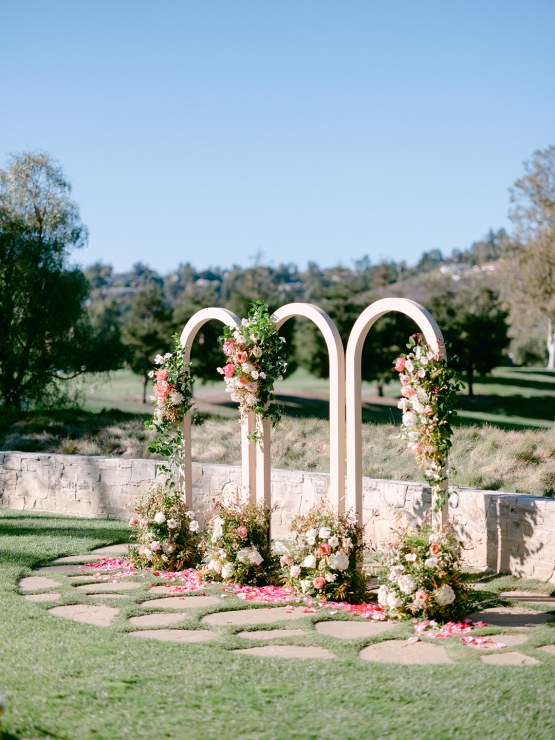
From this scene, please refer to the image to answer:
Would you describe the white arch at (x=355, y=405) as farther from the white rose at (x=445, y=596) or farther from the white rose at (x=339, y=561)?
the white rose at (x=445, y=596)

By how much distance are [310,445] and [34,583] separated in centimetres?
506

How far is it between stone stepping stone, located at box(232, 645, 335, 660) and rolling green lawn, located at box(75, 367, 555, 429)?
60.2 feet

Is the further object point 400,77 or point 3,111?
point 3,111

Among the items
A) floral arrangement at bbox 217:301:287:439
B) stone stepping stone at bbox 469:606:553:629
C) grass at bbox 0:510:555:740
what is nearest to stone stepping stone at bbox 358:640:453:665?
grass at bbox 0:510:555:740

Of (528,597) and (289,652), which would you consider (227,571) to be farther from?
(528,597)

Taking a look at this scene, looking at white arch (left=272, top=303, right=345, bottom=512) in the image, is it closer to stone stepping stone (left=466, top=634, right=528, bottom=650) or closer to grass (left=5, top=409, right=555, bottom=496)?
grass (left=5, top=409, right=555, bottom=496)

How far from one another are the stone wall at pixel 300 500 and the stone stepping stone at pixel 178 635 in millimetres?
1829

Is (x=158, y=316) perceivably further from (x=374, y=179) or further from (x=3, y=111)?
(x=374, y=179)

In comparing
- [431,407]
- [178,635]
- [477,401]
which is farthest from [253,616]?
[477,401]

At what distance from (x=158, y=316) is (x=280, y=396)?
7.37 meters

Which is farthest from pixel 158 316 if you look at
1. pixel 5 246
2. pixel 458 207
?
pixel 458 207

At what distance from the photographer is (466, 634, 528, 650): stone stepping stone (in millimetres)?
3722

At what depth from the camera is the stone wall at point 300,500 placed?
5441 mm

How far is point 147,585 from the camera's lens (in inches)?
211
